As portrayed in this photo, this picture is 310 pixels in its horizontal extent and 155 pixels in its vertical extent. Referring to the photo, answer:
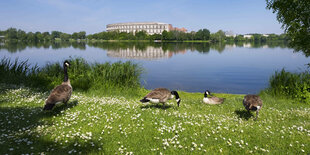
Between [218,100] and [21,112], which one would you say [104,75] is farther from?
[218,100]

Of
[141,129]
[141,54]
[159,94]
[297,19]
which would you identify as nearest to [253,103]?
[159,94]

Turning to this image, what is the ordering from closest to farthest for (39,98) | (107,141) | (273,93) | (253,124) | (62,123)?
(107,141)
(62,123)
(253,124)
(39,98)
(273,93)

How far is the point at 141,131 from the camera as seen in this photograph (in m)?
8.20

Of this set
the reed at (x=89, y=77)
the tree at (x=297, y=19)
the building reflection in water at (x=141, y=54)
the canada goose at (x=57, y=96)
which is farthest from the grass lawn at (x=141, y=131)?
the building reflection in water at (x=141, y=54)

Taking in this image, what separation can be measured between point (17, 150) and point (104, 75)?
1231 centimetres

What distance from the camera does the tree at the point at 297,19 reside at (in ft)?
58.6

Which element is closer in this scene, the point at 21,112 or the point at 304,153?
the point at 304,153

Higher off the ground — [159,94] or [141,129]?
[159,94]

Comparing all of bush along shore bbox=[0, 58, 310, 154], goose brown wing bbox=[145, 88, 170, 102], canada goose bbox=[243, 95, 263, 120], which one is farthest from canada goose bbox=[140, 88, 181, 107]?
canada goose bbox=[243, 95, 263, 120]

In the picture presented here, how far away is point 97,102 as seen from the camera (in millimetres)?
12523

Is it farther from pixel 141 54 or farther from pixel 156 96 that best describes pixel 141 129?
pixel 141 54

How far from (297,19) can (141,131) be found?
1969 centimetres

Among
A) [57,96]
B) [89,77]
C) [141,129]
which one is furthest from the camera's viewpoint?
[89,77]

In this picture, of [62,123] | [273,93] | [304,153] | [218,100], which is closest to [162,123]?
[62,123]
